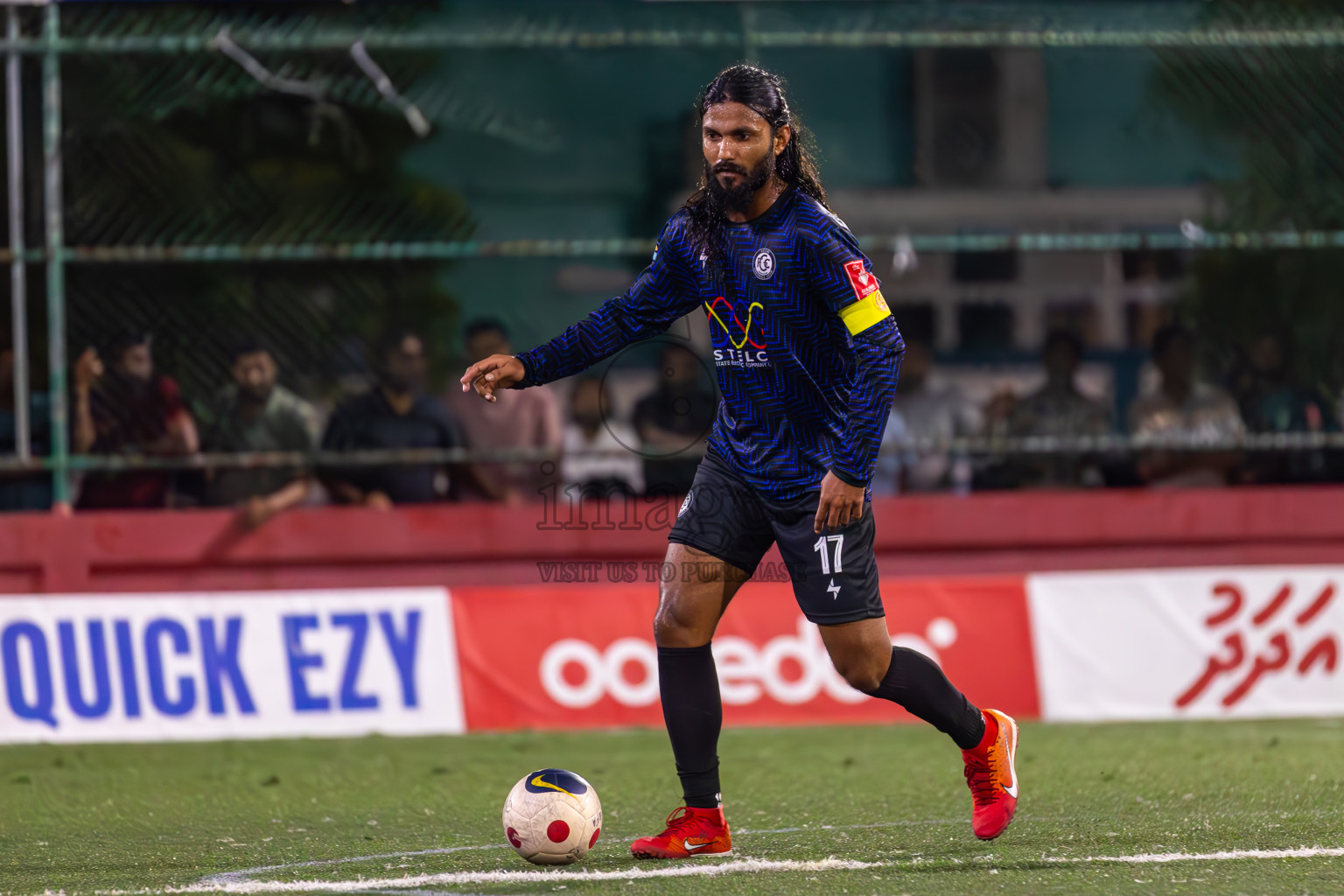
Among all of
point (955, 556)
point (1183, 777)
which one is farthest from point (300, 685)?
point (1183, 777)

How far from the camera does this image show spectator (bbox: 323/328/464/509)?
1005 centimetres

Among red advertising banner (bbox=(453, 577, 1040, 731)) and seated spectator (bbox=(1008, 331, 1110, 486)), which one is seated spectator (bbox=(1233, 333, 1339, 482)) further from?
red advertising banner (bbox=(453, 577, 1040, 731))

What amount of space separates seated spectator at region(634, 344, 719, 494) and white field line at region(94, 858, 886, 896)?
5196 mm

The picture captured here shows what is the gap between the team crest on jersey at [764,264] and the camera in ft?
15.9

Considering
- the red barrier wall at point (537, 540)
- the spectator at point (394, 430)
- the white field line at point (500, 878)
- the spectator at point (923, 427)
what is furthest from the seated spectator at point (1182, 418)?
the white field line at point (500, 878)

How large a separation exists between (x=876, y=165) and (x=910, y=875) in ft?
21.1

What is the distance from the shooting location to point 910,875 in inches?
182

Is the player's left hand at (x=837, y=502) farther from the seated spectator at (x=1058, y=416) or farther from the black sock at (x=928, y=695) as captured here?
Result: the seated spectator at (x=1058, y=416)

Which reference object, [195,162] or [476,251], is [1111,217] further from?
[195,162]

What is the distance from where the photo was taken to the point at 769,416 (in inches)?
197

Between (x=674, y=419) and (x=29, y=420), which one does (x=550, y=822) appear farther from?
(x=29, y=420)

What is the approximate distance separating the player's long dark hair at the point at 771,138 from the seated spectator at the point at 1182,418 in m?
5.74

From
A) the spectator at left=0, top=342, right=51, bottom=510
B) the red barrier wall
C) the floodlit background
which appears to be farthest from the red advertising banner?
the spectator at left=0, top=342, right=51, bottom=510

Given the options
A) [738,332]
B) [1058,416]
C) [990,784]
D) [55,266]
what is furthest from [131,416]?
[990,784]
